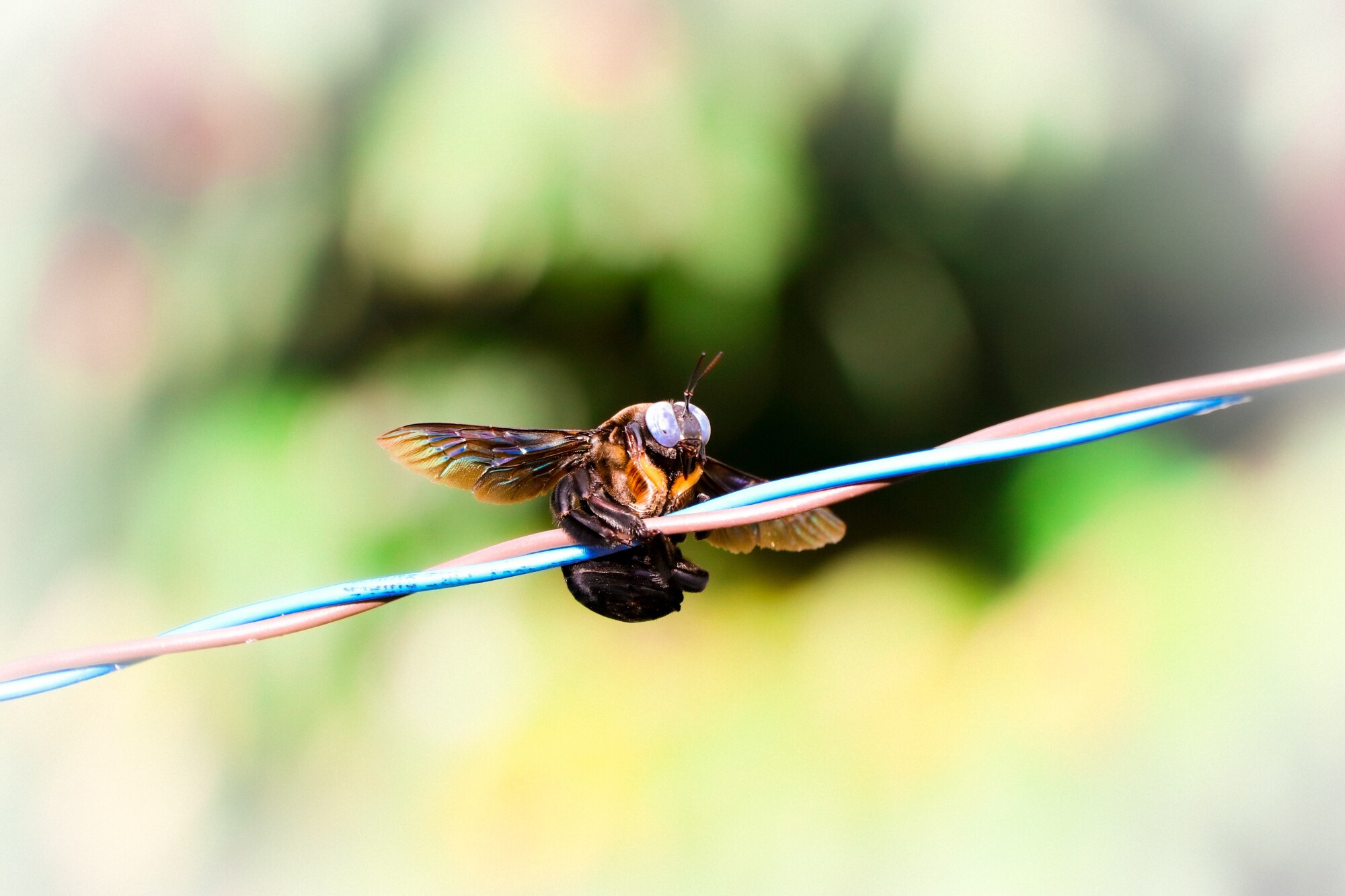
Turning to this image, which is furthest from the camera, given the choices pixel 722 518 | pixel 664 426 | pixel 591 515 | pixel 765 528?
pixel 765 528

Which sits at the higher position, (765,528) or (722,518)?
(722,518)

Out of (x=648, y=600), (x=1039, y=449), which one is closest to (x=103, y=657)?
(x=648, y=600)

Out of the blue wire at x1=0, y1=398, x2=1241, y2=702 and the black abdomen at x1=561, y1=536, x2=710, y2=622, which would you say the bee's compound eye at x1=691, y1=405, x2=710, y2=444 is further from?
the blue wire at x1=0, y1=398, x2=1241, y2=702

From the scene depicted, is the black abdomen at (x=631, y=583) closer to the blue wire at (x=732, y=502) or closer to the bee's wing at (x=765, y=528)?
the blue wire at (x=732, y=502)

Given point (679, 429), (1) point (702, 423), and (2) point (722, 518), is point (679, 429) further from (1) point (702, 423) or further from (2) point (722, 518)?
(2) point (722, 518)

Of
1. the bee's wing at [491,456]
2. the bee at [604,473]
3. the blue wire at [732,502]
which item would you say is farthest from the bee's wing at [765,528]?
the blue wire at [732,502]

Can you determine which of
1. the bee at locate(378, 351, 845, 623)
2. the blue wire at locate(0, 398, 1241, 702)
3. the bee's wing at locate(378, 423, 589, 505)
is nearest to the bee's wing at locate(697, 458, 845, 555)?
the bee at locate(378, 351, 845, 623)

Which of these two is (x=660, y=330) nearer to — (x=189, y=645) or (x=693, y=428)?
(x=693, y=428)

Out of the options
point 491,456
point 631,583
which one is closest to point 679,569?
point 631,583

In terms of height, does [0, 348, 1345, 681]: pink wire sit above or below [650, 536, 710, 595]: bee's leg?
above
